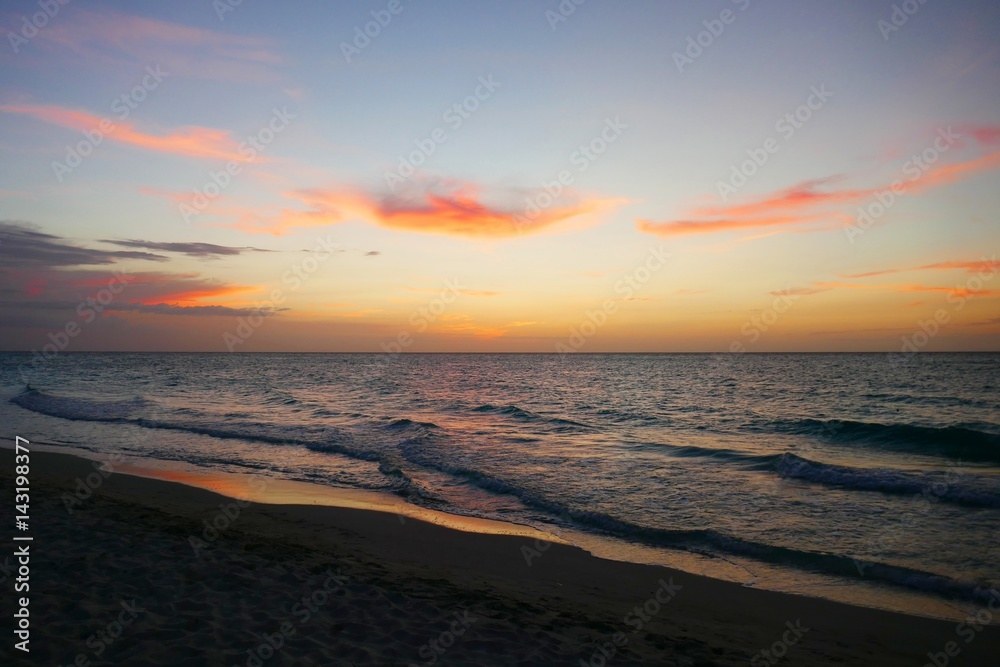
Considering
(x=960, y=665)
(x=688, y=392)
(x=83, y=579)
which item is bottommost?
(x=960, y=665)

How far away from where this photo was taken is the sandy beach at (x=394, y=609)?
602cm

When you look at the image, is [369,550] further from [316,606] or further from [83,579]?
[83,579]

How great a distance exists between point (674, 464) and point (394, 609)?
13573mm

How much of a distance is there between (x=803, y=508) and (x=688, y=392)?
1451 inches

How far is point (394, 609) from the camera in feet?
23.7

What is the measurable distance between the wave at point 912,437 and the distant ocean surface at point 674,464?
11cm

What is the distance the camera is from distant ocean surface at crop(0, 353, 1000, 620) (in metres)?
10.6

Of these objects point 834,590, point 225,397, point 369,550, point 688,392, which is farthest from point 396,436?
point 688,392

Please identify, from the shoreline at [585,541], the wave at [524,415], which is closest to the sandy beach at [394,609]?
the shoreline at [585,541]

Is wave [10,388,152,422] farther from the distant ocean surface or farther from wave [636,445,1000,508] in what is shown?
wave [636,445,1000,508]

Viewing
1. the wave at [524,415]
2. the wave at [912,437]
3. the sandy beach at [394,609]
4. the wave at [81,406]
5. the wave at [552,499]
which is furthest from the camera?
the wave at [81,406]

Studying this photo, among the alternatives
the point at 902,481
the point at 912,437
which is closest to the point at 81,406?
the point at 902,481

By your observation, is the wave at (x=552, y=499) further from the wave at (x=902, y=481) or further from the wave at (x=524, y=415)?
the wave at (x=524, y=415)

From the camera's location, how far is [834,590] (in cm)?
889
